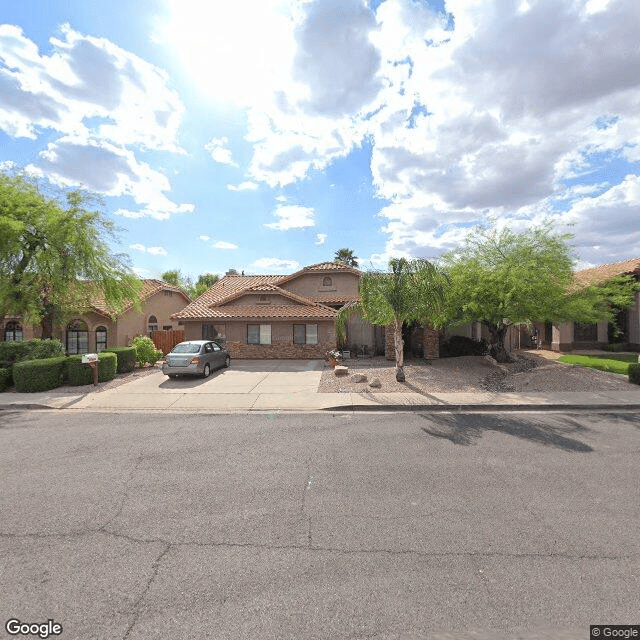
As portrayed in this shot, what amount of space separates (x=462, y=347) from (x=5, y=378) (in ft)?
66.7

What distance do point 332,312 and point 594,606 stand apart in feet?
59.3

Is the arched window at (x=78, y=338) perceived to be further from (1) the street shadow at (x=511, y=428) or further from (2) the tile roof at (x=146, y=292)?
(1) the street shadow at (x=511, y=428)

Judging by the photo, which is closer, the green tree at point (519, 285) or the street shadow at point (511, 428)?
the street shadow at point (511, 428)

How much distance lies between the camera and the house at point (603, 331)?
64.3ft

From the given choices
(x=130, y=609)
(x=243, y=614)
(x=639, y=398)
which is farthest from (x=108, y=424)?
(x=639, y=398)

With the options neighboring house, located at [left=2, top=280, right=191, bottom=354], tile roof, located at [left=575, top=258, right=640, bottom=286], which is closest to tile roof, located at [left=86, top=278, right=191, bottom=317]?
neighboring house, located at [left=2, top=280, right=191, bottom=354]

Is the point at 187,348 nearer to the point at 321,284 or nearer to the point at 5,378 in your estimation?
the point at 5,378

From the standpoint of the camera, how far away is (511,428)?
7.71 meters

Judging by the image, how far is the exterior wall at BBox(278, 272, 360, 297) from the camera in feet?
81.7

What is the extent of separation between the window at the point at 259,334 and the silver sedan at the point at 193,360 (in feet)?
14.2

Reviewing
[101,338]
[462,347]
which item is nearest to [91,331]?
[101,338]

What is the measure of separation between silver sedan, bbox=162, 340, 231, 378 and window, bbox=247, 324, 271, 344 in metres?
4.34

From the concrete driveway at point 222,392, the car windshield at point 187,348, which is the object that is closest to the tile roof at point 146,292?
the car windshield at point 187,348

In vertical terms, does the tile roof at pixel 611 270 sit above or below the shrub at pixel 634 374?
above
